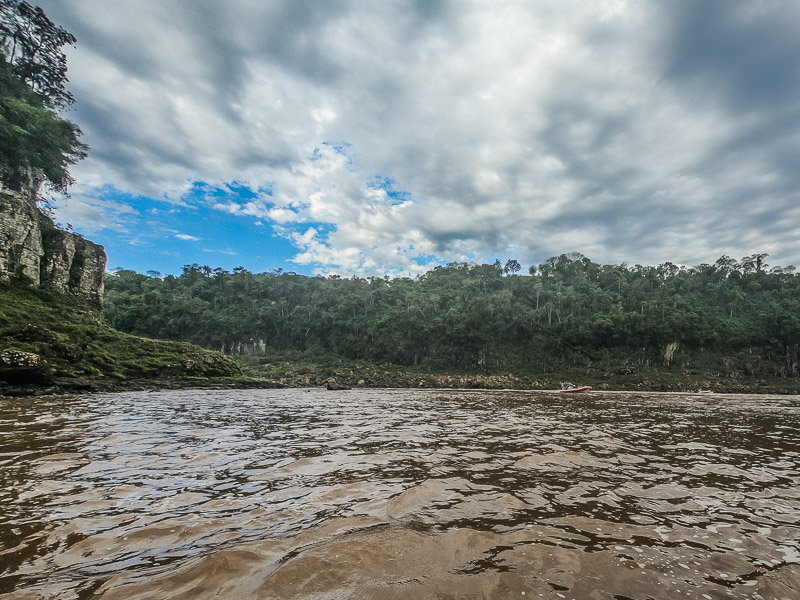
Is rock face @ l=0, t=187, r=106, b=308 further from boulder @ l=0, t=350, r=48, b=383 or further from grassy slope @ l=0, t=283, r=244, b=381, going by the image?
boulder @ l=0, t=350, r=48, b=383

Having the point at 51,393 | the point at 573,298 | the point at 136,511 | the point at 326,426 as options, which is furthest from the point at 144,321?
the point at 573,298

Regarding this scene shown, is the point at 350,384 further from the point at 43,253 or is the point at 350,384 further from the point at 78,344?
the point at 43,253

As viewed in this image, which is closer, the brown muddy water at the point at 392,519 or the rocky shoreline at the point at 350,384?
the brown muddy water at the point at 392,519

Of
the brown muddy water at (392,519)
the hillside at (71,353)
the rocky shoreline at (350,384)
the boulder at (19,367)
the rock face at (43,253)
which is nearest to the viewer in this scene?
the brown muddy water at (392,519)

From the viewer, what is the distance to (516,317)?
7056 cm

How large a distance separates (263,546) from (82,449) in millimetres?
5552

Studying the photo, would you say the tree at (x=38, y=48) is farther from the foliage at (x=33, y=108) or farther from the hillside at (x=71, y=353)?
the hillside at (x=71, y=353)

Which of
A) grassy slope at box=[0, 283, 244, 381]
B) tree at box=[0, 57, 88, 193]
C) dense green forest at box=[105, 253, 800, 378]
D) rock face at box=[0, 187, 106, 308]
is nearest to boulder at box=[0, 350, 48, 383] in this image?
grassy slope at box=[0, 283, 244, 381]

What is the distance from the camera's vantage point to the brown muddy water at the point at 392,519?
2.35m

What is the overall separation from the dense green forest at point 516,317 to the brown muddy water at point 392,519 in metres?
59.2

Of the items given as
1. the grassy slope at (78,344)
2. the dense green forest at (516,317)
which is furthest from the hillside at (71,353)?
the dense green forest at (516,317)

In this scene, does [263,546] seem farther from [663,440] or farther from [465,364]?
[465,364]

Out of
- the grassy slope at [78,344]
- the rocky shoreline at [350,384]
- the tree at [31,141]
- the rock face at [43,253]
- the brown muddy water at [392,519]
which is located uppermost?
the tree at [31,141]

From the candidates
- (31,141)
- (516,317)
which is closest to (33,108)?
(31,141)
